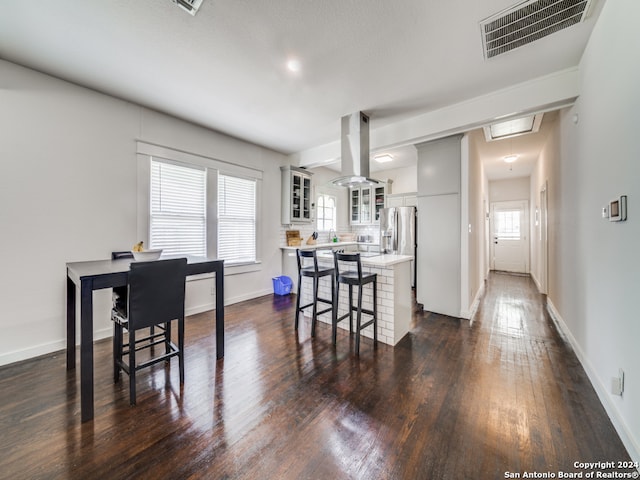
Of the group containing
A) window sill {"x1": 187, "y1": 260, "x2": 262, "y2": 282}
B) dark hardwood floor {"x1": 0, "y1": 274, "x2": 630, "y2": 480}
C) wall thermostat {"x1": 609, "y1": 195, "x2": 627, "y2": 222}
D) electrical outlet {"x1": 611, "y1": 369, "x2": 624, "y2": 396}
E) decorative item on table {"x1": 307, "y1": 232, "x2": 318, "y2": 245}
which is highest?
wall thermostat {"x1": 609, "y1": 195, "x2": 627, "y2": 222}

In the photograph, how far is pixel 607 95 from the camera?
1778 millimetres

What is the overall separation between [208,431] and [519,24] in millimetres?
3703

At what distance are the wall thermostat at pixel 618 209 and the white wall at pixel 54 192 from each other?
451 centimetres

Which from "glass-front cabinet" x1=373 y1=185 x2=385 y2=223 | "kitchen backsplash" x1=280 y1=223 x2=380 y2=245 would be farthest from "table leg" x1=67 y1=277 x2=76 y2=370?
"glass-front cabinet" x1=373 y1=185 x2=385 y2=223

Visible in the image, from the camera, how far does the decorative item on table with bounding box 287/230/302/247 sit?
17.3 feet

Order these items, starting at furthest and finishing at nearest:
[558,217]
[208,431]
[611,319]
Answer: [558,217] → [611,319] → [208,431]

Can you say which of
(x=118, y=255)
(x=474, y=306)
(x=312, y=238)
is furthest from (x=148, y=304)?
(x=474, y=306)

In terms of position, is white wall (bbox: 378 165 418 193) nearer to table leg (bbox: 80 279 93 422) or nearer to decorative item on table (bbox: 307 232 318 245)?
decorative item on table (bbox: 307 232 318 245)

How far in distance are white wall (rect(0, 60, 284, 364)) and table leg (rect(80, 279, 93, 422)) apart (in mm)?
1486

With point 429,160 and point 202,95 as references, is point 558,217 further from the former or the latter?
point 202,95

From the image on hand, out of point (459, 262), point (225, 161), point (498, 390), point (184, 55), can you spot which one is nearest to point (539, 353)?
point (498, 390)

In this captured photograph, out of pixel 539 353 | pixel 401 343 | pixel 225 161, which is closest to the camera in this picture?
pixel 539 353

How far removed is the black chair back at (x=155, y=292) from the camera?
1.83 m

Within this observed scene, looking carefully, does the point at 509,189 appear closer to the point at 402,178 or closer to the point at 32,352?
the point at 402,178
